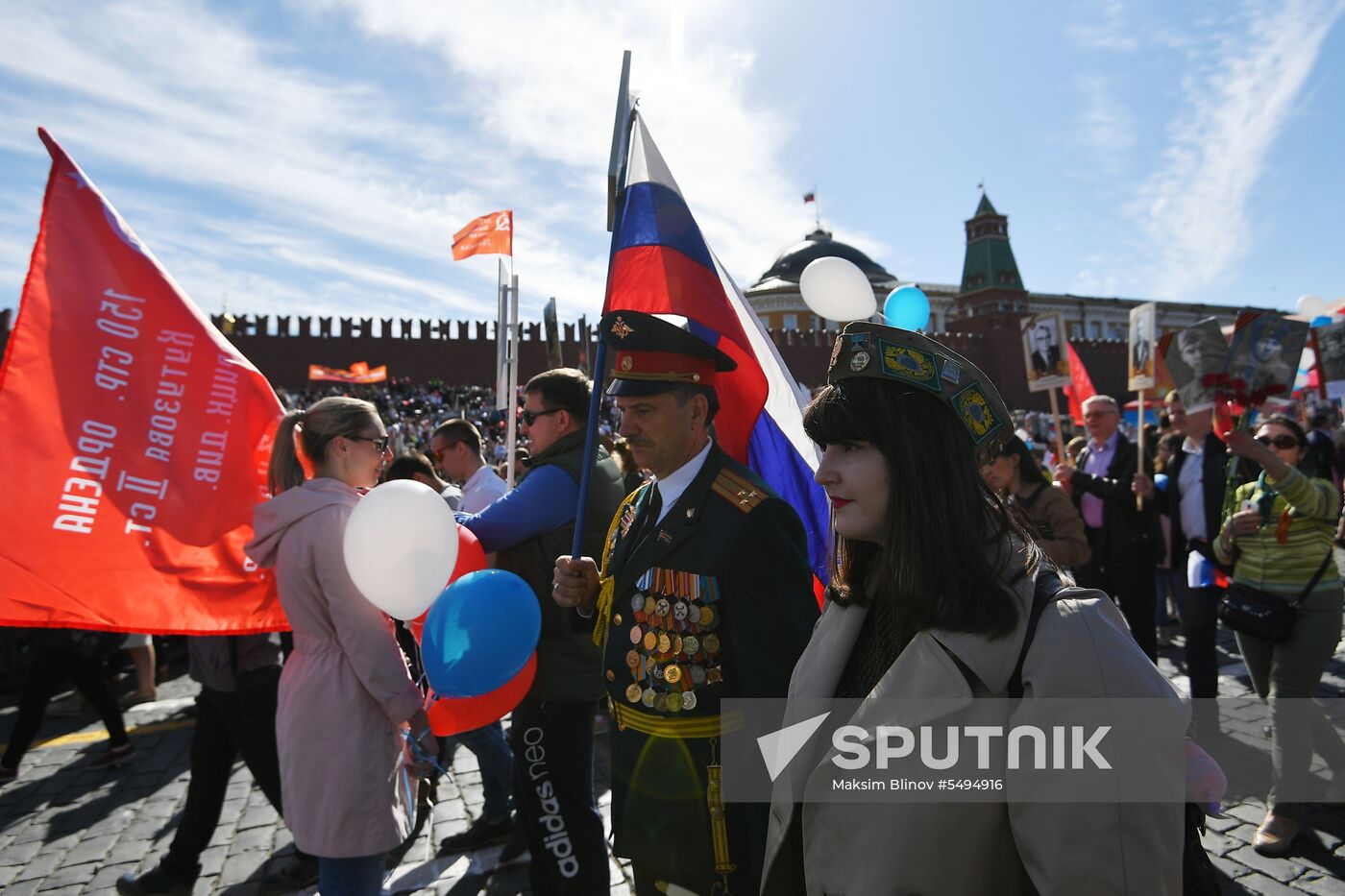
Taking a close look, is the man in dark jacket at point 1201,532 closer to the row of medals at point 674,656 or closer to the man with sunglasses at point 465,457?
the row of medals at point 674,656

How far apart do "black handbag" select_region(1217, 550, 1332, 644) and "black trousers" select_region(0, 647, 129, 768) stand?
589 centimetres

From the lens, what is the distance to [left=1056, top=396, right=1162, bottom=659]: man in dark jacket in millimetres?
4664

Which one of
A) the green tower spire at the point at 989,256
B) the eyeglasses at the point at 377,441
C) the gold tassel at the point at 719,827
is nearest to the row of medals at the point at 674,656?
the gold tassel at the point at 719,827

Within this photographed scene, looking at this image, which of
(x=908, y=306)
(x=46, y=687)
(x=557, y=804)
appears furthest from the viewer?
(x=46, y=687)

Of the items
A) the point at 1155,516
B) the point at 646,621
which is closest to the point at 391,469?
the point at 646,621

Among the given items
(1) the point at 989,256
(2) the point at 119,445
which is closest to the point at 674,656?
(2) the point at 119,445

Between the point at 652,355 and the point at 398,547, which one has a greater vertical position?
the point at 652,355

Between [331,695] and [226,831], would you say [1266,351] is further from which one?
[226,831]

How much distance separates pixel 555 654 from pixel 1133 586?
3773 mm

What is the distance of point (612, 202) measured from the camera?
2395 millimetres

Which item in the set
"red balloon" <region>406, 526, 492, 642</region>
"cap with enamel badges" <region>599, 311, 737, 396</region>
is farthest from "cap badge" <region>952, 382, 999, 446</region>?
"red balloon" <region>406, 526, 492, 642</region>

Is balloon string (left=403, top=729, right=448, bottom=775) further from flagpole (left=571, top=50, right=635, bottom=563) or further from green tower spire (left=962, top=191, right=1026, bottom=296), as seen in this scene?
green tower spire (left=962, top=191, right=1026, bottom=296)

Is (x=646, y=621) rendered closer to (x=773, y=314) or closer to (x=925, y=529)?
(x=925, y=529)

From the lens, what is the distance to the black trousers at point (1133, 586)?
4578mm
